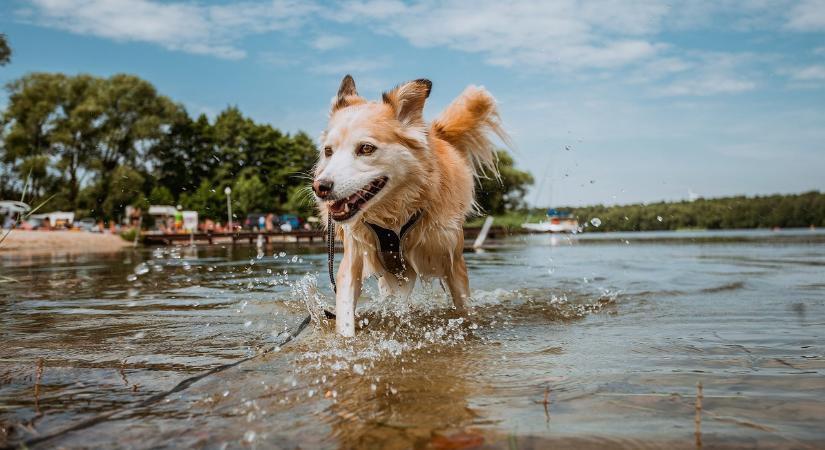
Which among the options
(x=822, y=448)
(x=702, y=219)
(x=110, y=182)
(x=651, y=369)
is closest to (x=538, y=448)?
(x=822, y=448)

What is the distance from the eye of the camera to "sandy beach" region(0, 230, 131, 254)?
92.5 feet

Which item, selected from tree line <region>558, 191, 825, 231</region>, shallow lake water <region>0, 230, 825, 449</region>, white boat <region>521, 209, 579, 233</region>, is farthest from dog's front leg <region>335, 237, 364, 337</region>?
tree line <region>558, 191, 825, 231</region>

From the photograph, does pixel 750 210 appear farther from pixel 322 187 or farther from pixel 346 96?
pixel 322 187

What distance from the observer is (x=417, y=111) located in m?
5.19

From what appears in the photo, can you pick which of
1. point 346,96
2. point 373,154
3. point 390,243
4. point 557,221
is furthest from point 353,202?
point 557,221

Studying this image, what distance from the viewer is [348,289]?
5.05 m

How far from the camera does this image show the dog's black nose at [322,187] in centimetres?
419

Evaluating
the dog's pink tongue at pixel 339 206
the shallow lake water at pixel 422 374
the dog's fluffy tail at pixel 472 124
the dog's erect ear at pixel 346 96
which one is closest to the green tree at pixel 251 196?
the dog's fluffy tail at pixel 472 124

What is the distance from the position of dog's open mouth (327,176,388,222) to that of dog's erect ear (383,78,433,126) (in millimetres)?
658

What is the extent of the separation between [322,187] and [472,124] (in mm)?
3108

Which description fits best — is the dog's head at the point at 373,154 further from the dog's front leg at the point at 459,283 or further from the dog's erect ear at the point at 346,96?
the dog's front leg at the point at 459,283

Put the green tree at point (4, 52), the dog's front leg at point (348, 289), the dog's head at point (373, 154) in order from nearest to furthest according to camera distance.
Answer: the dog's head at point (373, 154), the dog's front leg at point (348, 289), the green tree at point (4, 52)

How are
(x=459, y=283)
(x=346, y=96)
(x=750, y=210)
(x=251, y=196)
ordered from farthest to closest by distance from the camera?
1. (x=251, y=196)
2. (x=750, y=210)
3. (x=459, y=283)
4. (x=346, y=96)

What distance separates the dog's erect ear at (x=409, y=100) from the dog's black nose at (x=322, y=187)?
3.72 ft
